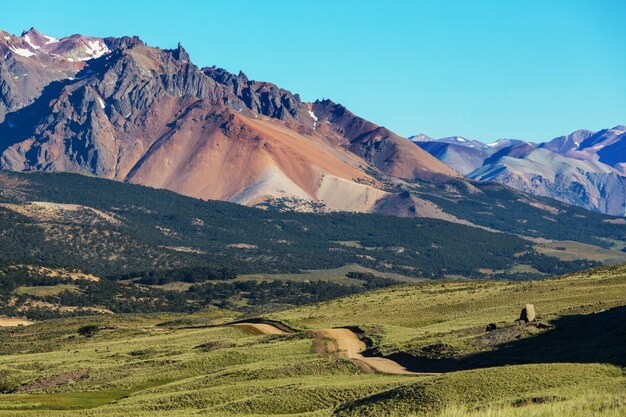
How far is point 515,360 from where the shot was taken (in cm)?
8344

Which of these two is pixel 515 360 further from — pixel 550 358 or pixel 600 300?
pixel 600 300

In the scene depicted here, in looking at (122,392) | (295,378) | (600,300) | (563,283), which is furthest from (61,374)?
(563,283)

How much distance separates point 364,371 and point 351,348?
1501cm

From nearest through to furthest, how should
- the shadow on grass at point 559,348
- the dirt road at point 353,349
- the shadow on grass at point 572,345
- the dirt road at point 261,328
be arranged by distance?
the shadow on grass at point 572,345
the shadow on grass at point 559,348
the dirt road at point 353,349
the dirt road at point 261,328

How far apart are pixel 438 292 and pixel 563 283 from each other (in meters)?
22.3

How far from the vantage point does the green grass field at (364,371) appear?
64625mm

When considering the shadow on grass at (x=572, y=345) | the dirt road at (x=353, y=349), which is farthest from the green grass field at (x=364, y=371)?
the dirt road at (x=353, y=349)

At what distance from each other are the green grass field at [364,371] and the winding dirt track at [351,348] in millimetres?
1322

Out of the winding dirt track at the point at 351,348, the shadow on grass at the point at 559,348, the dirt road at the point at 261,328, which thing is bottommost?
the dirt road at the point at 261,328

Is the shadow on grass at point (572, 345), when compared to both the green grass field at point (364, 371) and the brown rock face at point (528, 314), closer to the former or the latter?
the green grass field at point (364, 371)

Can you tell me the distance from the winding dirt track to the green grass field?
4.34ft

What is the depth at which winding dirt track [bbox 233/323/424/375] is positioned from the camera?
8915cm

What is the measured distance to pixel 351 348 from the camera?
104 meters

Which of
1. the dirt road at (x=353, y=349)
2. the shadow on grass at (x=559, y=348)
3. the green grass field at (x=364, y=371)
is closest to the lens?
the green grass field at (x=364, y=371)
